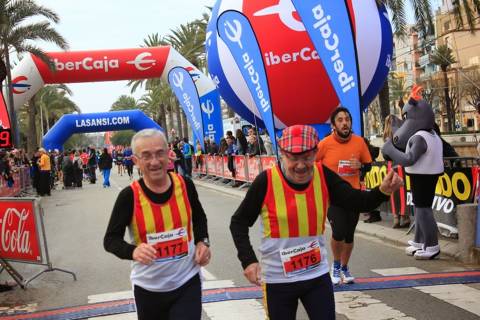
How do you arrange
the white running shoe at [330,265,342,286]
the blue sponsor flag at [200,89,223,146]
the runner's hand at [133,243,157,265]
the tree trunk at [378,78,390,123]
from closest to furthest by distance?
the runner's hand at [133,243,157,265] < the white running shoe at [330,265,342,286] < the tree trunk at [378,78,390,123] < the blue sponsor flag at [200,89,223,146]

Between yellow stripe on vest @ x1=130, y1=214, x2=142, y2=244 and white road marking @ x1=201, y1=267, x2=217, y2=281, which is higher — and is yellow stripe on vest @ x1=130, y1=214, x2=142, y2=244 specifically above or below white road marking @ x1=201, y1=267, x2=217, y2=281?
above

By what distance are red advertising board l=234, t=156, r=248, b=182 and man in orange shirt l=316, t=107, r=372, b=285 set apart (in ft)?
43.7

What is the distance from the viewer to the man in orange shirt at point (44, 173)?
23.7 meters

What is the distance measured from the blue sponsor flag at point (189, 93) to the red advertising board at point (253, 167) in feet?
26.3

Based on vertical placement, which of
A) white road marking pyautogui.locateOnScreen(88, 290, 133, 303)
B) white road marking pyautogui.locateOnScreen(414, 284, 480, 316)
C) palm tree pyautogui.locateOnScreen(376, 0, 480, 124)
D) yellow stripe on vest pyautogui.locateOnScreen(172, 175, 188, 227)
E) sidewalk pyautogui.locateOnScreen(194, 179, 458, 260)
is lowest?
white road marking pyautogui.locateOnScreen(414, 284, 480, 316)

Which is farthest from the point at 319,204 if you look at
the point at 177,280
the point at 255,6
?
the point at 255,6

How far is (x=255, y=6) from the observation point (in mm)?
18250

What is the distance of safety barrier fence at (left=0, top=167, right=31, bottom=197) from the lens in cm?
1950

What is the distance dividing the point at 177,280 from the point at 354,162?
3.10 m

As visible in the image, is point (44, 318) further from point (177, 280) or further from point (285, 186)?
point (285, 186)

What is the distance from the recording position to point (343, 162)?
6.22 meters

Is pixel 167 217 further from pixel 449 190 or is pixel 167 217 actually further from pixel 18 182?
pixel 18 182

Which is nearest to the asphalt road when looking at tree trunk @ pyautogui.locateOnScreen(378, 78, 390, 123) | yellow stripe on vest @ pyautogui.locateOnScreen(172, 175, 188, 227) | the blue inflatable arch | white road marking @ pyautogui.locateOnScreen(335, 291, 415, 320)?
white road marking @ pyautogui.locateOnScreen(335, 291, 415, 320)

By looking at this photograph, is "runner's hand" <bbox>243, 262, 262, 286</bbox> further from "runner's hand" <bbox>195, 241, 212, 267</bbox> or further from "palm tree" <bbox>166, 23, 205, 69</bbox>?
"palm tree" <bbox>166, 23, 205, 69</bbox>
